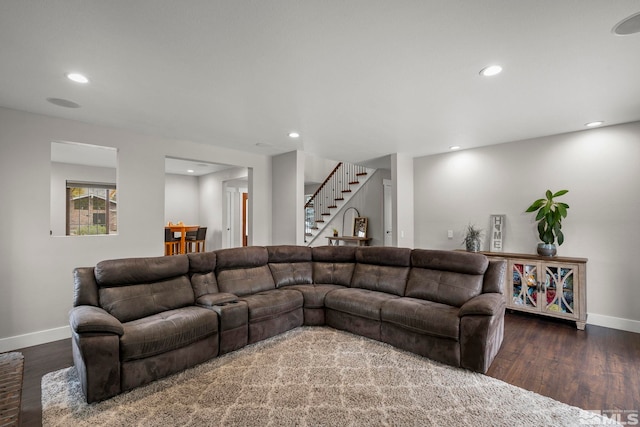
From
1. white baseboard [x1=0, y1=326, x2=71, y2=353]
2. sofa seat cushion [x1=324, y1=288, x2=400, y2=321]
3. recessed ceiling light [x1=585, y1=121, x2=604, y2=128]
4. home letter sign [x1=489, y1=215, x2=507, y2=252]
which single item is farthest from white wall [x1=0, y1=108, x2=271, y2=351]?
recessed ceiling light [x1=585, y1=121, x2=604, y2=128]

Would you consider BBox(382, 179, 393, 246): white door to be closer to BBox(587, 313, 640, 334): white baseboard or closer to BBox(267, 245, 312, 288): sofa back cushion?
BBox(267, 245, 312, 288): sofa back cushion

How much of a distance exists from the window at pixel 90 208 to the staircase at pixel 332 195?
16.6ft

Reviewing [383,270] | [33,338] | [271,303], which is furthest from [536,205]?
[33,338]

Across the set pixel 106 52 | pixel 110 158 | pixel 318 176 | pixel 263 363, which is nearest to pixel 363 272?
pixel 263 363

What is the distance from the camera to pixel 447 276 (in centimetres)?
344

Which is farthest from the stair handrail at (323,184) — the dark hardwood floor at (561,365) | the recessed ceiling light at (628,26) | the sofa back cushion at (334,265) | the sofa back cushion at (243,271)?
the recessed ceiling light at (628,26)

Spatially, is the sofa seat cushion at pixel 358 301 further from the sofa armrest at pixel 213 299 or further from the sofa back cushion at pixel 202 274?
the sofa back cushion at pixel 202 274

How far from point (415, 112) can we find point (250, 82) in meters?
1.85

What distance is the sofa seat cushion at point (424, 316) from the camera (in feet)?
9.05

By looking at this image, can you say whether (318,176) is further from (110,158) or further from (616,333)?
(616,333)

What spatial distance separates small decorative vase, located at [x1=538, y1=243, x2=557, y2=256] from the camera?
13.4ft

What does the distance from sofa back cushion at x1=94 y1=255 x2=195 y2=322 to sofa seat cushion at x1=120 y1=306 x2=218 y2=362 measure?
12 centimetres

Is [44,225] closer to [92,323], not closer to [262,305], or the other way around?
[92,323]

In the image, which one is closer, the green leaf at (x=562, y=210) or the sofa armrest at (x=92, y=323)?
the sofa armrest at (x=92, y=323)
